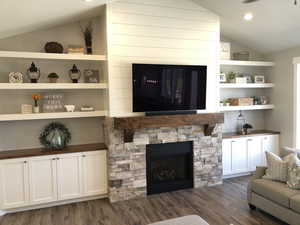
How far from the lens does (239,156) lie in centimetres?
492

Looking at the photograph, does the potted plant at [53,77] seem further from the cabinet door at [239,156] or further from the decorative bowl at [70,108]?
the cabinet door at [239,156]

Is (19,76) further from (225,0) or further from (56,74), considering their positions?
(225,0)

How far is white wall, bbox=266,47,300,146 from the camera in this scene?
4.95 meters

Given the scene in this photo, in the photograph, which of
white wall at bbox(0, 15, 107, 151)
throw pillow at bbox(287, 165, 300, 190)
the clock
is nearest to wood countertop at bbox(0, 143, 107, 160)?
white wall at bbox(0, 15, 107, 151)

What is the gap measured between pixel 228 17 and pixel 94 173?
360 cm

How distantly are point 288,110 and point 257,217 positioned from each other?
267 centimetres

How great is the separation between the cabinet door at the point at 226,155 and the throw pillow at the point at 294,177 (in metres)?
1.64

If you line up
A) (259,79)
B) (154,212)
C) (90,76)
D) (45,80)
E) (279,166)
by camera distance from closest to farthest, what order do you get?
1. (279,166)
2. (154,212)
3. (45,80)
4. (90,76)
5. (259,79)

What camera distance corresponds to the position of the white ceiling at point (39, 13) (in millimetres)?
2961

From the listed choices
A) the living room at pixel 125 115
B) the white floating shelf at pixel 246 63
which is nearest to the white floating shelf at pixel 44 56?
the living room at pixel 125 115

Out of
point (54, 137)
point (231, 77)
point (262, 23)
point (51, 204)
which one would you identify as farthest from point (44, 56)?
point (262, 23)

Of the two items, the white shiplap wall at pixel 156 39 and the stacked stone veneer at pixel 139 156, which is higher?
the white shiplap wall at pixel 156 39

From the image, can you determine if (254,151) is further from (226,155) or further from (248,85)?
(248,85)

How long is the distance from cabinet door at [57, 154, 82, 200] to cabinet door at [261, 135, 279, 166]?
148 inches
